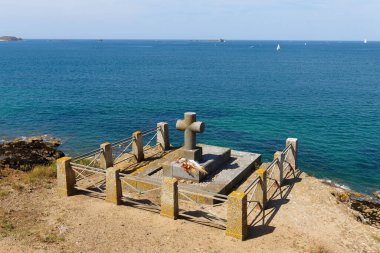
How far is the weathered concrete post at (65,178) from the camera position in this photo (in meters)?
15.7

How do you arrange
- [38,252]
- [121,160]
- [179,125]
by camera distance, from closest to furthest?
[38,252] < [179,125] < [121,160]

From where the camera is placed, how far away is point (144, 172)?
17.5 m

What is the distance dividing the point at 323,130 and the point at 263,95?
754 inches

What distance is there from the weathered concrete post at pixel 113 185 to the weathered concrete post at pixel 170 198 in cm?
214

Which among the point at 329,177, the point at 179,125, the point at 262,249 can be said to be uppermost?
the point at 179,125

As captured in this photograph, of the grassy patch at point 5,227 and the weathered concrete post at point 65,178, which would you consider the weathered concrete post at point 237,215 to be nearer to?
the weathered concrete post at point 65,178

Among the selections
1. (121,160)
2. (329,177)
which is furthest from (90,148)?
(329,177)

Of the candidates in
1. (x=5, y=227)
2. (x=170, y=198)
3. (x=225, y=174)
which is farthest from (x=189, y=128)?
(x=5, y=227)

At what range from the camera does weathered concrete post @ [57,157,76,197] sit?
51.4ft

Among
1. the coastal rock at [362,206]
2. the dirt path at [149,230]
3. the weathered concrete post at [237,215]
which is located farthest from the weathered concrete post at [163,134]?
the weathered concrete post at [237,215]

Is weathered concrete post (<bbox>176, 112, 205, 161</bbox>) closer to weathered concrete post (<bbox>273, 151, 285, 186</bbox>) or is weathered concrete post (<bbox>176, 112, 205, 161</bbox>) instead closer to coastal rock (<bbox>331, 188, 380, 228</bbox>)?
weathered concrete post (<bbox>273, 151, 285, 186</bbox>)

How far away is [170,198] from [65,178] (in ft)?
16.5

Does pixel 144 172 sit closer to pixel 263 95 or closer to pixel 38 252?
pixel 38 252

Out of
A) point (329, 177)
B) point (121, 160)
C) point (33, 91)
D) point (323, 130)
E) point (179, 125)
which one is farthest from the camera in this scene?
point (33, 91)
